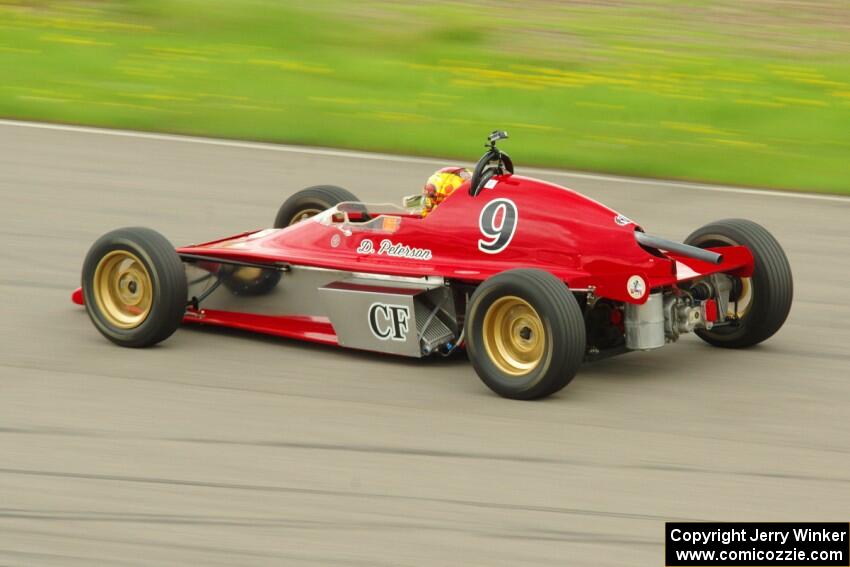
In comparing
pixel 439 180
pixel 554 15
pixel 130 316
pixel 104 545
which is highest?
pixel 554 15

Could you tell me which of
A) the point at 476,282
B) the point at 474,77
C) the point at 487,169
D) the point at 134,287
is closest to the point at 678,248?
the point at 476,282

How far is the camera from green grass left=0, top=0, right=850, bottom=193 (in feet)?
49.4

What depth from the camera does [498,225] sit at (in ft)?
28.1

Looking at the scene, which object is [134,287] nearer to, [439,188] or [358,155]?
[439,188]

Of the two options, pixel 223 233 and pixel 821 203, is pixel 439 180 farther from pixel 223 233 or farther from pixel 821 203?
pixel 821 203

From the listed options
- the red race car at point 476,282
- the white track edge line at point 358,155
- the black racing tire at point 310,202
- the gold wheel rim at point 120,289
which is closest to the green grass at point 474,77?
the white track edge line at point 358,155

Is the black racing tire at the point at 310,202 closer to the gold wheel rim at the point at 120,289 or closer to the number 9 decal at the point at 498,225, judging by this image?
the gold wheel rim at the point at 120,289

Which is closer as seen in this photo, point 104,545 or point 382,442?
point 104,545

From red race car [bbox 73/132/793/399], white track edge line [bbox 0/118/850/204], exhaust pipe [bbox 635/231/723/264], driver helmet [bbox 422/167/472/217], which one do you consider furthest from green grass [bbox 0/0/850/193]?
exhaust pipe [bbox 635/231/723/264]

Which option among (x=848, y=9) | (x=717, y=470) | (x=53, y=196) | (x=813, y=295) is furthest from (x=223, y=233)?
(x=848, y=9)

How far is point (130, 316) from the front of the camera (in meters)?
9.26

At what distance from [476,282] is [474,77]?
9.43 meters

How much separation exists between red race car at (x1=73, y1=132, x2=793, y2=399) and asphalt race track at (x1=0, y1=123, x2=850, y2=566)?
0.18m

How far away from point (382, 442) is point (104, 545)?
5.48 ft
